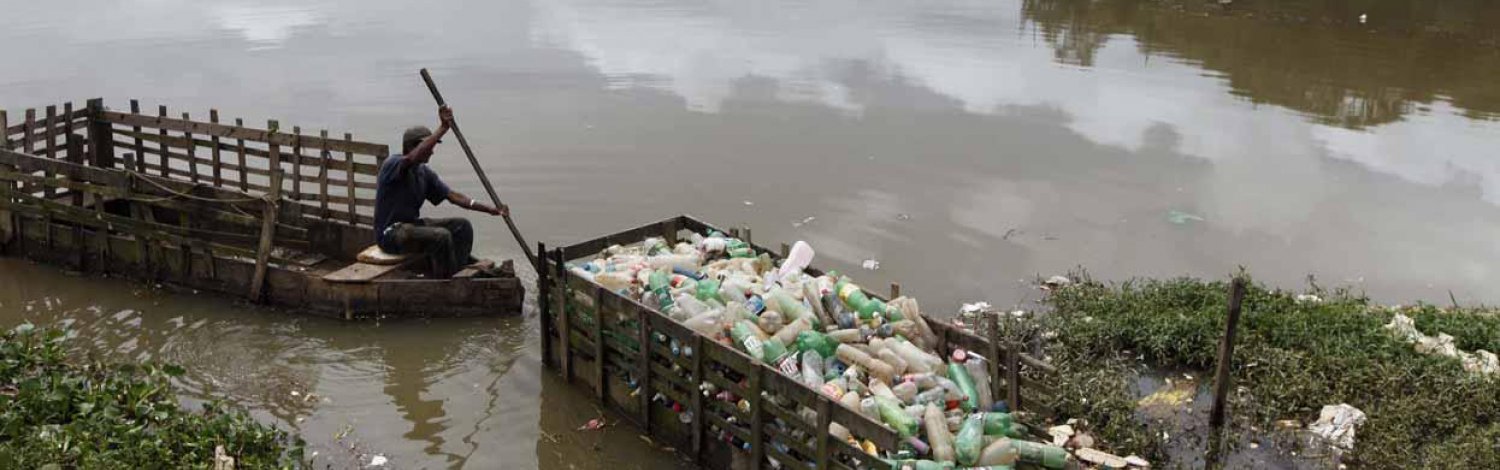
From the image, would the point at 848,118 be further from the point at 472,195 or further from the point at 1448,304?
the point at 1448,304

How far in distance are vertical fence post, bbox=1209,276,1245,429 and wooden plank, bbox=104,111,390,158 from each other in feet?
24.0

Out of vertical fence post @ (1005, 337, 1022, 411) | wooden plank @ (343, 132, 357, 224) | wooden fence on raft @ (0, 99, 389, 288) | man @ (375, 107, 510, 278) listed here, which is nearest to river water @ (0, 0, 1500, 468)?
wooden fence on raft @ (0, 99, 389, 288)

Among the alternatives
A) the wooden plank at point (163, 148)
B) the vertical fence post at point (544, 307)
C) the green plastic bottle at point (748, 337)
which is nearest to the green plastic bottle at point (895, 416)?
the green plastic bottle at point (748, 337)

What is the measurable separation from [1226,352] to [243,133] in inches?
366

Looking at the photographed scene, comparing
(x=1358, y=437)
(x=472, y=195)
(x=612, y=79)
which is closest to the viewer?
(x=1358, y=437)

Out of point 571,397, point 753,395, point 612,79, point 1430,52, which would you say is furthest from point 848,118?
point 1430,52

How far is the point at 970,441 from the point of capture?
6.30 metres

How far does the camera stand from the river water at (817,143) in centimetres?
988

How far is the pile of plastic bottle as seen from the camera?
254 inches

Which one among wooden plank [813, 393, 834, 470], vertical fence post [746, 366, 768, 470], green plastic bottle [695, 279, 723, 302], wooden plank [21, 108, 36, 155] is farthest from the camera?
wooden plank [21, 108, 36, 155]

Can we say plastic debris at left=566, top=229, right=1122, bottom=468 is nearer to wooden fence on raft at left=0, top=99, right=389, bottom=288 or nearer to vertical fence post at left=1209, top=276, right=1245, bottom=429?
vertical fence post at left=1209, top=276, right=1245, bottom=429

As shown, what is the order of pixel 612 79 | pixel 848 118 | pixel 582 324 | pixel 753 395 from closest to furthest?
pixel 753 395 < pixel 582 324 < pixel 848 118 < pixel 612 79

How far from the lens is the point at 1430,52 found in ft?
81.5

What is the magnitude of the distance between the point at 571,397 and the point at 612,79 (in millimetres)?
13380
